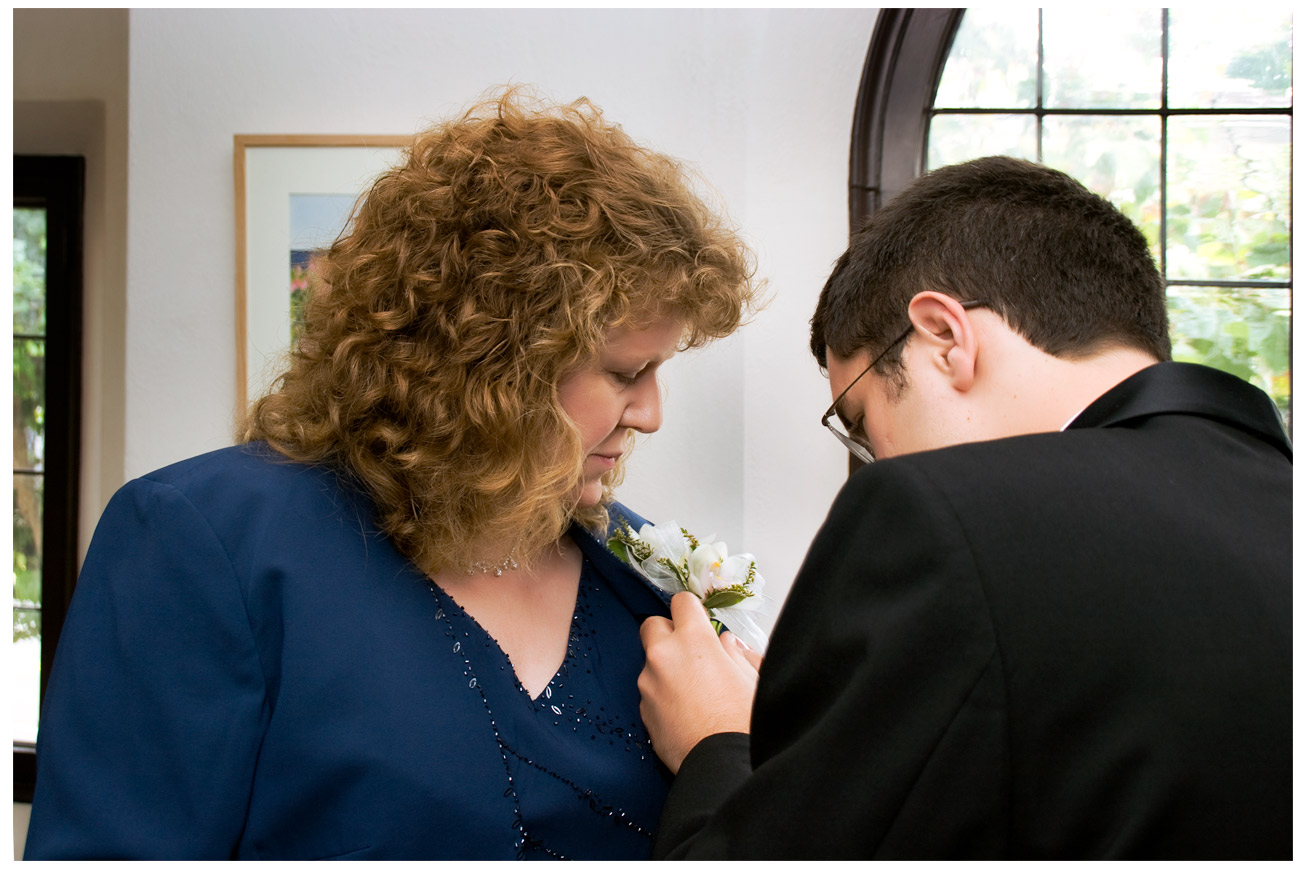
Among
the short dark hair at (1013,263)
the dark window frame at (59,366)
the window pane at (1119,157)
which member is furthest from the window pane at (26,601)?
the window pane at (1119,157)

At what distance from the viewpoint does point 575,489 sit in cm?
135

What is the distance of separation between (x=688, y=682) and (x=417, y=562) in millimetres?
395

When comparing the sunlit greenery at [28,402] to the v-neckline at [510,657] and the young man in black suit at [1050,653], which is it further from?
the young man in black suit at [1050,653]

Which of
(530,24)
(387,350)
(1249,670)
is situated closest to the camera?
(1249,670)

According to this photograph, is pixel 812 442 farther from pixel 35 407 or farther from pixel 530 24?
pixel 35 407

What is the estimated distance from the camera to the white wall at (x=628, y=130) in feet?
6.67

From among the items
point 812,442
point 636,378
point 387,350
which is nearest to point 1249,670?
point 636,378

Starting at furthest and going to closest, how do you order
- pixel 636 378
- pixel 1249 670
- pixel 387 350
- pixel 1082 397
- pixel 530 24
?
pixel 530 24 < pixel 636 378 < pixel 387 350 < pixel 1082 397 < pixel 1249 670

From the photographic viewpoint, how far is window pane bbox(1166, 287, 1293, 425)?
2.07 meters

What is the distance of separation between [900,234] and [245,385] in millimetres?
1539

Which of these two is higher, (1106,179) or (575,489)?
(1106,179)

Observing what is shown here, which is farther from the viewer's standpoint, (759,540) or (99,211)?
(99,211)

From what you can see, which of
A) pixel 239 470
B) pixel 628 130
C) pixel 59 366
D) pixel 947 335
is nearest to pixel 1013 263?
pixel 947 335

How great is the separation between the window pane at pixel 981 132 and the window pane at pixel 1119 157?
0.14ft
